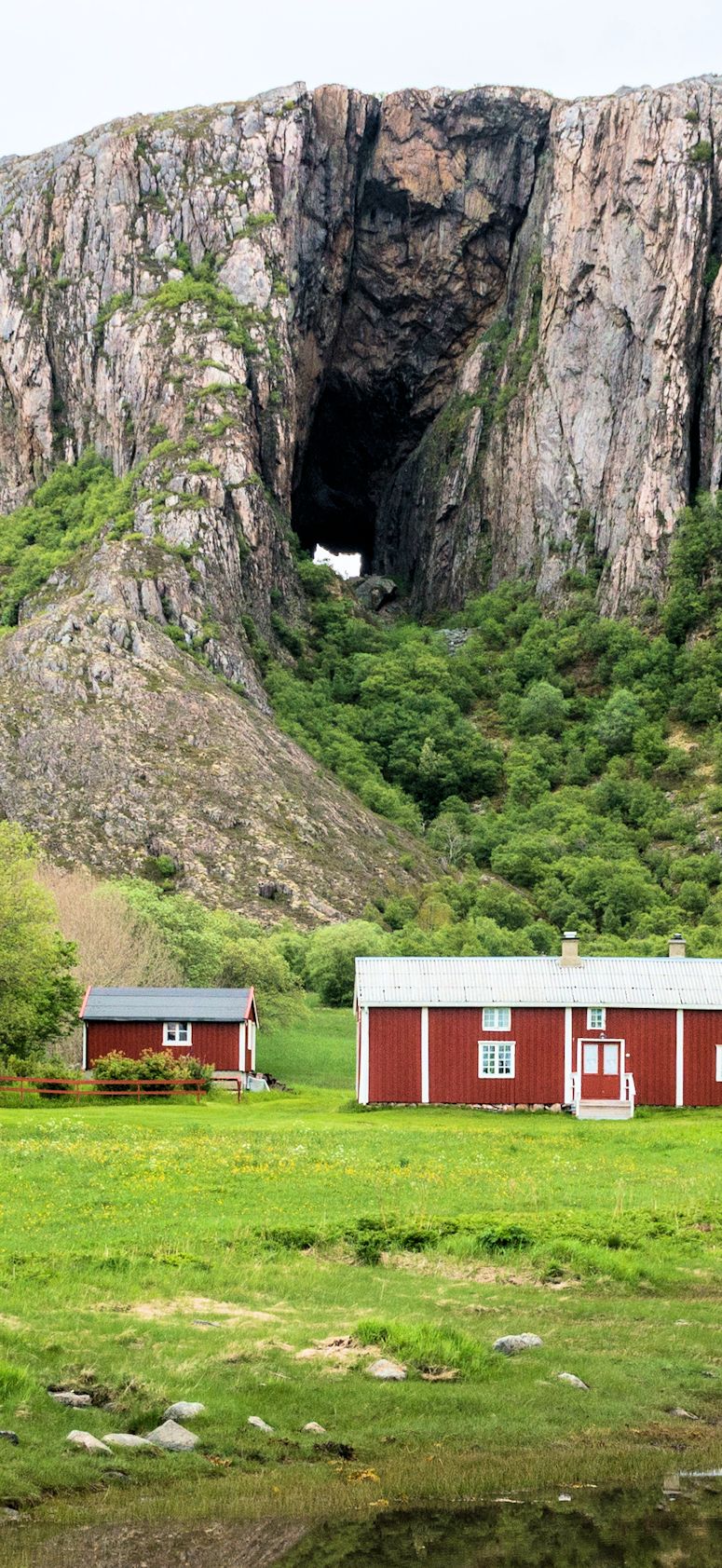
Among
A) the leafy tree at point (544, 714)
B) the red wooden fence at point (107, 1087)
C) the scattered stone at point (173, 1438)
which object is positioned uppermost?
the leafy tree at point (544, 714)

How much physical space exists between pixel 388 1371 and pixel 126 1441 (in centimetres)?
328

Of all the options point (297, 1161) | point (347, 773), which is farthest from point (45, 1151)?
point (347, 773)

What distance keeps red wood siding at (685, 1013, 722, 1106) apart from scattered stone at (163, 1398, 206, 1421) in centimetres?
4330

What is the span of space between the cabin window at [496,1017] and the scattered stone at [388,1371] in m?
39.9

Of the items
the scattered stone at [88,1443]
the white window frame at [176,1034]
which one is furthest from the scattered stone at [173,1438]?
the white window frame at [176,1034]

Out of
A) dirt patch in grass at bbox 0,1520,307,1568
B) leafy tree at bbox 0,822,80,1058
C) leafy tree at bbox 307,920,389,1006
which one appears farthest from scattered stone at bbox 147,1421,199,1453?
leafy tree at bbox 307,920,389,1006

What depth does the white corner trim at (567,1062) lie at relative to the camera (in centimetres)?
5800

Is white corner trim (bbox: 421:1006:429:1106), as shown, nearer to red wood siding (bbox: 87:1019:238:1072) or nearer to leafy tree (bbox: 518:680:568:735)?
red wood siding (bbox: 87:1019:238:1072)

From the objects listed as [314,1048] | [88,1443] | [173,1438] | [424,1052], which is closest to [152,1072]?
[424,1052]

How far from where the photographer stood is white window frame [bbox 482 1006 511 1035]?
193 ft

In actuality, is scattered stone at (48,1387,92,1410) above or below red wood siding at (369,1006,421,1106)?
below

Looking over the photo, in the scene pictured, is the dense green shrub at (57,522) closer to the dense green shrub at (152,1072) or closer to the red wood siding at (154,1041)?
the red wood siding at (154,1041)

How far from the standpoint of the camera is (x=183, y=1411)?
17.3 metres

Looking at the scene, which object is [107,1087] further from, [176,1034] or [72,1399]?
[72,1399]
